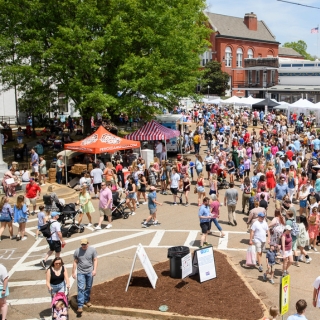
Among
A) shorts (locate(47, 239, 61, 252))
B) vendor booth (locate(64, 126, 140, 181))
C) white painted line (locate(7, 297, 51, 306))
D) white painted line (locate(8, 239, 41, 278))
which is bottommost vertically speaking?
white painted line (locate(7, 297, 51, 306))

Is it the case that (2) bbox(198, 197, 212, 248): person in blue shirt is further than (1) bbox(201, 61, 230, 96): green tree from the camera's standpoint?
No

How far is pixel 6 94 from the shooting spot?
40.3 meters

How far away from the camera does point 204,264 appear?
10031mm

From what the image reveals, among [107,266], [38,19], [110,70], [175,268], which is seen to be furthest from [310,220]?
[38,19]

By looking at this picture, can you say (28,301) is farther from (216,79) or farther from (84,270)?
(216,79)

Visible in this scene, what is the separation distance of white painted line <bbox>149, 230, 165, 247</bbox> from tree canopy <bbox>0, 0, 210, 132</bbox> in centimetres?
997

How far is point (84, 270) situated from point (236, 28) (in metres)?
75.0

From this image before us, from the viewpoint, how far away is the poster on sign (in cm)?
991

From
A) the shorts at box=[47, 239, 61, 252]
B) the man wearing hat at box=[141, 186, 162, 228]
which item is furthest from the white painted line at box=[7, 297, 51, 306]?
the man wearing hat at box=[141, 186, 162, 228]

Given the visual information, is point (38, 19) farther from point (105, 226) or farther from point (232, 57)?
point (232, 57)

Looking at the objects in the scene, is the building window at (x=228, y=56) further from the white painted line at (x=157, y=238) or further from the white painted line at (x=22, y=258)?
the white painted line at (x=22, y=258)

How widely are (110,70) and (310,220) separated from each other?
1576 centimetres

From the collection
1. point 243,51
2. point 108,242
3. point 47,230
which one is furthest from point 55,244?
point 243,51

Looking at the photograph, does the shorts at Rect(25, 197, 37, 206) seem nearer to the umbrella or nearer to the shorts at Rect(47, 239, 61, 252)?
the shorts at Rect(47, 239, 61, 252)
